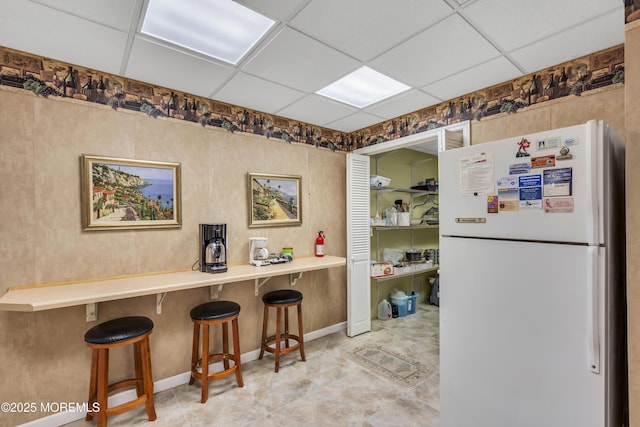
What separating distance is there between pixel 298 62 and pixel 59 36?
1489mm

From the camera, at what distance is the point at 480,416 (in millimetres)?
1591

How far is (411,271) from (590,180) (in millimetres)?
3127

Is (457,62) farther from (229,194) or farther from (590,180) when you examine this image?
(229,194)

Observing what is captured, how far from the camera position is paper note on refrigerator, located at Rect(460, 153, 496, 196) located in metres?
1.57

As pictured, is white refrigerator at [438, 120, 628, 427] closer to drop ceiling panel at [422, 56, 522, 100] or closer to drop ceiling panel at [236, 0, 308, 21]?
drop ceiling panel at [422, 56, 522, 100]

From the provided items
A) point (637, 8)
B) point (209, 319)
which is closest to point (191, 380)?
point (209, 319)

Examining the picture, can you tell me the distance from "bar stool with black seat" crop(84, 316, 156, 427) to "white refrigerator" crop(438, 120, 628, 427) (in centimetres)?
209

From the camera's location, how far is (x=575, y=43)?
187cm

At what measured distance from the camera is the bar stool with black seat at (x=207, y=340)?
2352mm

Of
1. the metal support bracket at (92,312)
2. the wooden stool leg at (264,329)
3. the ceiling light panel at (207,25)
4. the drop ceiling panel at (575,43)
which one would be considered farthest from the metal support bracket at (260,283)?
the drop ceiling panel at (575,43)

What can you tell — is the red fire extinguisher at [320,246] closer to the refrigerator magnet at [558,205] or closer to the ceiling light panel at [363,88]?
the ceiling light panel at [363,88]

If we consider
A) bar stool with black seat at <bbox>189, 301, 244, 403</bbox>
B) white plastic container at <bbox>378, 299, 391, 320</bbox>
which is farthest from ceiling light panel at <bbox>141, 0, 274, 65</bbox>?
white plastic container at <bbox>378, 299, 391, 320</bbox>

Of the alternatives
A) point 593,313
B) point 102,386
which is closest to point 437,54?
point 593,313

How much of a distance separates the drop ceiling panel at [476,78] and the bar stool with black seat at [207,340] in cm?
262
